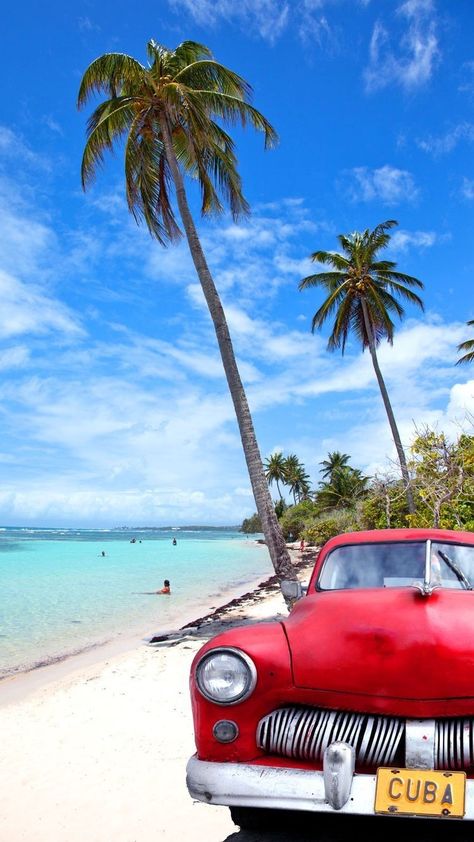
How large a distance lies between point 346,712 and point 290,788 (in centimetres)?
39

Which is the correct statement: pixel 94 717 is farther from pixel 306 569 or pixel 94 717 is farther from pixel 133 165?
pixel 306 569

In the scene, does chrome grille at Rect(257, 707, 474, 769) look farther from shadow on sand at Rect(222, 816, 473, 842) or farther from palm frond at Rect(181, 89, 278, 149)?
palm frond at Rect(181, 89, 278, 149)

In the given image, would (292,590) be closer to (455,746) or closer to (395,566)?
(395,566)

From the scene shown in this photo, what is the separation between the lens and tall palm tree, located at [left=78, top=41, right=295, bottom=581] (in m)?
12.8

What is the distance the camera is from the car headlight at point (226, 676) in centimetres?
250

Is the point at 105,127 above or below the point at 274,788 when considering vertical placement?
above

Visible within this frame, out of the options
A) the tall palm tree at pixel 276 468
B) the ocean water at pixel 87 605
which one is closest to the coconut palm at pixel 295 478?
the tall palm tree at pixel 276 468

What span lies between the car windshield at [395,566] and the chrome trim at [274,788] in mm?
1412

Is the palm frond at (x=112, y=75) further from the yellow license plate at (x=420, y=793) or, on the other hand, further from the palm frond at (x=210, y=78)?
the yellow license plate at (x=420, y=793)

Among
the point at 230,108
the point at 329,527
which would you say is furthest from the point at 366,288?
the point at 329,527

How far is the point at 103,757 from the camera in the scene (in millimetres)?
5188

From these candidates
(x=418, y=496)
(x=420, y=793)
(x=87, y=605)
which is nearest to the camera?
(x=420, y=793)

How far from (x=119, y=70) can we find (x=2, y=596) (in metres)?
17.3

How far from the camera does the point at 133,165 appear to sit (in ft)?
46.2
